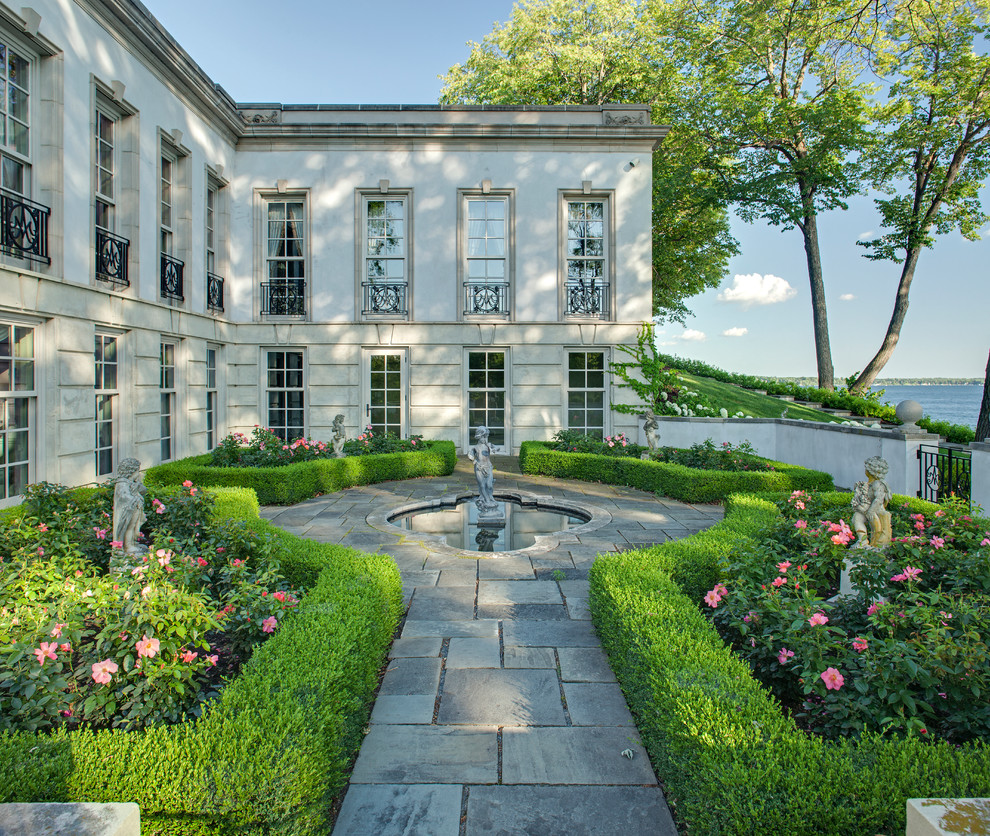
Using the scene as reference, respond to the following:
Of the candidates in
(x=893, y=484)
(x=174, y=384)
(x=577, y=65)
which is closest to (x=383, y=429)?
(x=174, y=384)

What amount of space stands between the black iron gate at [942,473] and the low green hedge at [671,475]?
1302mm

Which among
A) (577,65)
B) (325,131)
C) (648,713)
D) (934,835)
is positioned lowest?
(648,713)

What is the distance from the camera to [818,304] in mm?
22109

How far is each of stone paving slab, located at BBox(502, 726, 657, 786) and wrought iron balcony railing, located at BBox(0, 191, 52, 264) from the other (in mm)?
8713

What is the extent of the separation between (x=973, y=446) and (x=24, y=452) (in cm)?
1300

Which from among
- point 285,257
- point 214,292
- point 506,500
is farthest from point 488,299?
point 506,500

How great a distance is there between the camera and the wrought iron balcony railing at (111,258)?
31.4ft

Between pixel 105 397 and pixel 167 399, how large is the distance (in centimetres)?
204

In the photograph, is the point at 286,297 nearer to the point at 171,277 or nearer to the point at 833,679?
the point at 171,277

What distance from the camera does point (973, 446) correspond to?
319 inches

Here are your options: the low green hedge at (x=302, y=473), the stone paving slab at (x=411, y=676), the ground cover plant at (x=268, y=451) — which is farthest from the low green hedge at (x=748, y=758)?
the ground cover plant at (x=268, y=451)

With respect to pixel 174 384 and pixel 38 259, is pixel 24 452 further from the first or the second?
pixel 174 384

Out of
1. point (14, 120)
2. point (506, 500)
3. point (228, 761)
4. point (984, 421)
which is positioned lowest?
point (506, 500)

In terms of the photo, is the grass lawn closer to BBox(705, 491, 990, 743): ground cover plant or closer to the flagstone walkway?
BBox(705, 491, 990, 743): ground cover plant
